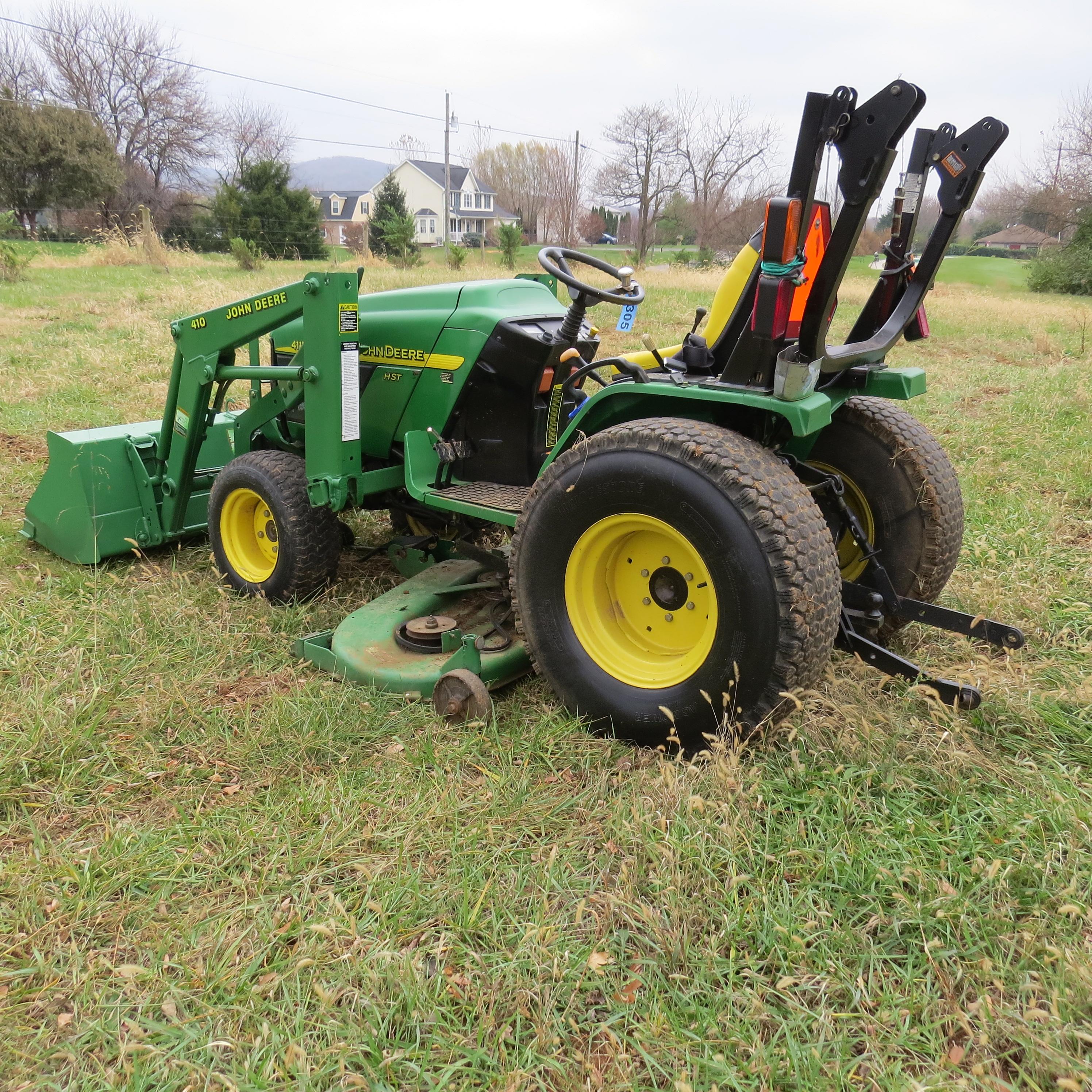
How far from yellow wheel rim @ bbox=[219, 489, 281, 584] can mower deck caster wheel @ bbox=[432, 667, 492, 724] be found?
1.35 meters

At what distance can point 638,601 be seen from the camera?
264cm

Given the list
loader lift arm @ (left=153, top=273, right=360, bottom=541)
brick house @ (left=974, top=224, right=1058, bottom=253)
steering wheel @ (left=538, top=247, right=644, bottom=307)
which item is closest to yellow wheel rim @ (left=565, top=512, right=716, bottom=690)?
steering wheel @ (left=538, top=247, right=644, bottom=307)

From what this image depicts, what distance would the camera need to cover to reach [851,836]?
208cm

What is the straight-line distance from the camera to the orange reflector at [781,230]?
2113mm

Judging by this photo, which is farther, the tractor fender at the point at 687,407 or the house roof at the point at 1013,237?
the house roof at the point at 1013,237

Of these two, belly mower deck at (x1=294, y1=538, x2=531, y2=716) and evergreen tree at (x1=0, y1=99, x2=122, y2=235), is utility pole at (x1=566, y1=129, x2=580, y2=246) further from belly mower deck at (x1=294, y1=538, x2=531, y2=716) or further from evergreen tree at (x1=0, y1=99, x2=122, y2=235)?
belly mower deck at (x1=294, y1=538, x2=531, y2=716)

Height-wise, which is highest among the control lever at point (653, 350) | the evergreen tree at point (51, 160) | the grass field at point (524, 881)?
the evergreen tree at point (51, 160)

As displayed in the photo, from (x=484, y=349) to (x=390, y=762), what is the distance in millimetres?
1583

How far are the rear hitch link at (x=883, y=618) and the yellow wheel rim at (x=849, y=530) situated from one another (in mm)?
22

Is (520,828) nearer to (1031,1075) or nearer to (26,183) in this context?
(1031,1075)

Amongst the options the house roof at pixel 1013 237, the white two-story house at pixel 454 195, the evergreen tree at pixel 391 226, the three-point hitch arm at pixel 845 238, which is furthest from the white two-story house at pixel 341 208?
the three-point hitch arm at pixel 845 238

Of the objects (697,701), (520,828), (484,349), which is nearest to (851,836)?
(697,701)

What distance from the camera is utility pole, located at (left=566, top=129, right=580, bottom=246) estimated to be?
37.2m

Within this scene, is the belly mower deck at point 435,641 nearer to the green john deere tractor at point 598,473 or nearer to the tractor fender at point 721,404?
the green john deere tractor at point 598,473
